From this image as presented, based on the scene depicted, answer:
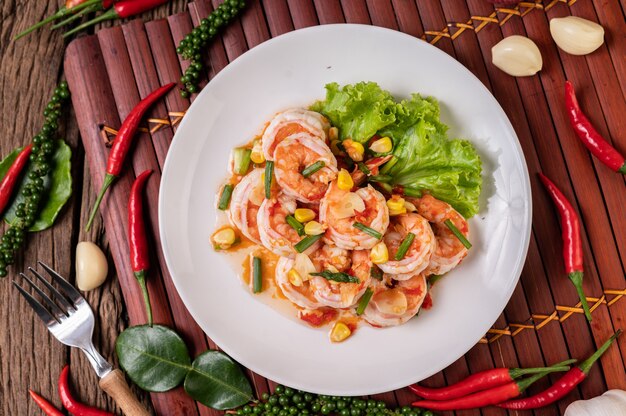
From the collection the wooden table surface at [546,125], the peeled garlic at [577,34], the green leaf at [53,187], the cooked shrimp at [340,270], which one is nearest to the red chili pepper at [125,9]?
the wooden table surface at [546,125]

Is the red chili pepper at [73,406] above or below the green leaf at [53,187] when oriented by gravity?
below

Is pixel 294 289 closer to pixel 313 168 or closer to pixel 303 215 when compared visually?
pixel 303 215

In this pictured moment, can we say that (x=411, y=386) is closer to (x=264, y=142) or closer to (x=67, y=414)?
(x=264, y=142)

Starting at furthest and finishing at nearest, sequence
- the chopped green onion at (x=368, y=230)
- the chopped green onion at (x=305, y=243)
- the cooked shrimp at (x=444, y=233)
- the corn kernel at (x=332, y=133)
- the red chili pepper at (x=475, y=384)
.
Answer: the red chili pepper at (x=475, y=384) < the corn kernel at (x=332, y=133) < the cooked shrimp at (x=444, y=233) < the chopped green onion at (x=305, y=243) < the chopped green onion at (x=368, y=230)

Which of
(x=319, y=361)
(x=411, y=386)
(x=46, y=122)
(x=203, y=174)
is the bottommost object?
(x=411, y=386)

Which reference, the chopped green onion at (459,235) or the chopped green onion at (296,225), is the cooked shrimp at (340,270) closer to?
the chopped green onion at (296,225)

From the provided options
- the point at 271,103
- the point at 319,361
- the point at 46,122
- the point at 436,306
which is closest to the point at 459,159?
the point at 436,306
